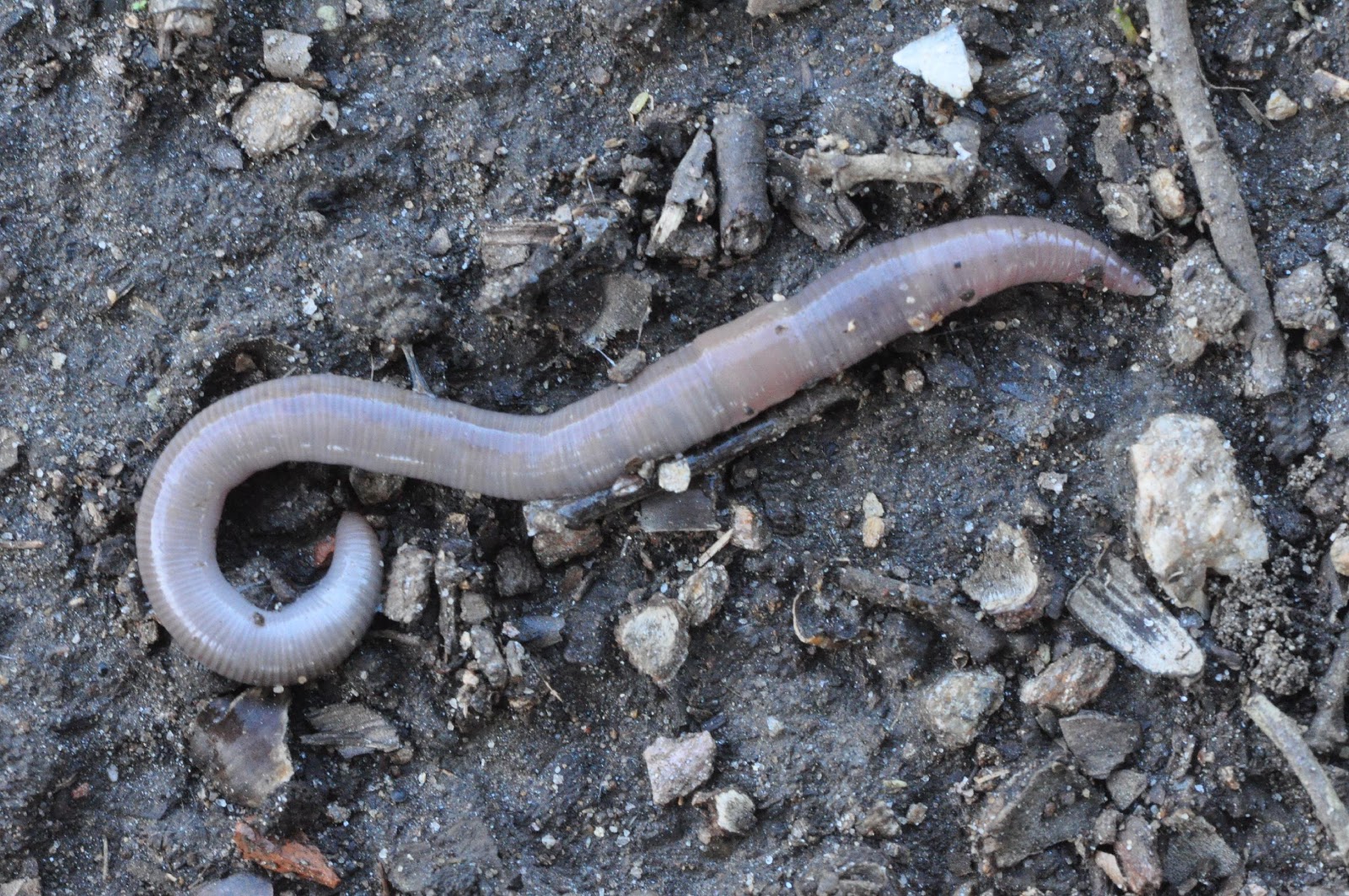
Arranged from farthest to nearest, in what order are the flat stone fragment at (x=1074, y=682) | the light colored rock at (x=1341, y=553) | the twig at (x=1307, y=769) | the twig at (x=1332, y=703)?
the flat stone fragment at (x=1074, y=682)
the light colored rock at (x=1341, y=553)
the twig at (x=1332, y=703)
the twig at (x=1307, y=769)

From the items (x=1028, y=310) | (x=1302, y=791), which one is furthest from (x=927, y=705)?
(x=1028, y=310)

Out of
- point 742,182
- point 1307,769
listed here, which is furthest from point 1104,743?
point 742,182

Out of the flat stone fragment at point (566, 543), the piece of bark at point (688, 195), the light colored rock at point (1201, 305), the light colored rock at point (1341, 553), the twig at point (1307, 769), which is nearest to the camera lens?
the twig at point (1307, 769)

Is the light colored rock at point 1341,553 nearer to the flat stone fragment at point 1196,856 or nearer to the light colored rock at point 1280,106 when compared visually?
the flat stone fragment at point 1196,856

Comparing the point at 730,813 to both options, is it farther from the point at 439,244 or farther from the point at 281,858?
the point at 439,244

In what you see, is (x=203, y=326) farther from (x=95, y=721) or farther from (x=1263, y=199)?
(x=1263, y=199)

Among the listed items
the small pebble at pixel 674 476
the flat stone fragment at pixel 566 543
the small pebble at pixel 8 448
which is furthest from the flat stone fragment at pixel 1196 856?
the small pebble at pixel 8 448
